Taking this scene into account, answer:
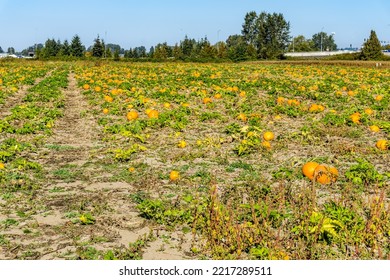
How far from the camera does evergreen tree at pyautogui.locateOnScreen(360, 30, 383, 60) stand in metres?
69.7

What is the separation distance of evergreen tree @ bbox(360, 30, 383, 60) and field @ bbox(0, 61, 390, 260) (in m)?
61.5

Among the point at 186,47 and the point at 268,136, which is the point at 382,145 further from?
the point at 186,47

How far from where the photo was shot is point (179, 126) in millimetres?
10977

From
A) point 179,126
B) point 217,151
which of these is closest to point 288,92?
point 179,126

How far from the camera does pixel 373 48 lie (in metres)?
70.0

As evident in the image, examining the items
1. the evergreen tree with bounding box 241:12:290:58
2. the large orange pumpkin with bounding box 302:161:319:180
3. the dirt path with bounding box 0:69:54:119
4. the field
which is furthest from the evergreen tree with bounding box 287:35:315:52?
the large orange pumpkin with bounding box 302:161:319:180

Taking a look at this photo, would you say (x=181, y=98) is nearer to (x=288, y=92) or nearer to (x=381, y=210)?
(x=288, y=92)

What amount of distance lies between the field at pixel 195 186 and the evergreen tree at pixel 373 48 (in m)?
61.5

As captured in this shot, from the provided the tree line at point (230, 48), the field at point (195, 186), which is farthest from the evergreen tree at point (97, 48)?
the field at point (195, 186)

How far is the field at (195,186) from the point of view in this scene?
→ 4.90 metres

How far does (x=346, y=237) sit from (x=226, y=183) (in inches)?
97.0

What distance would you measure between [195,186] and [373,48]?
7027 cm

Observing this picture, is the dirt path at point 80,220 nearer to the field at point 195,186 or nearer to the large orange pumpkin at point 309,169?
the field at point 195,186

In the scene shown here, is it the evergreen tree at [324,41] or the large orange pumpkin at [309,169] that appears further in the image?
the evergreen tree at [324,41]
